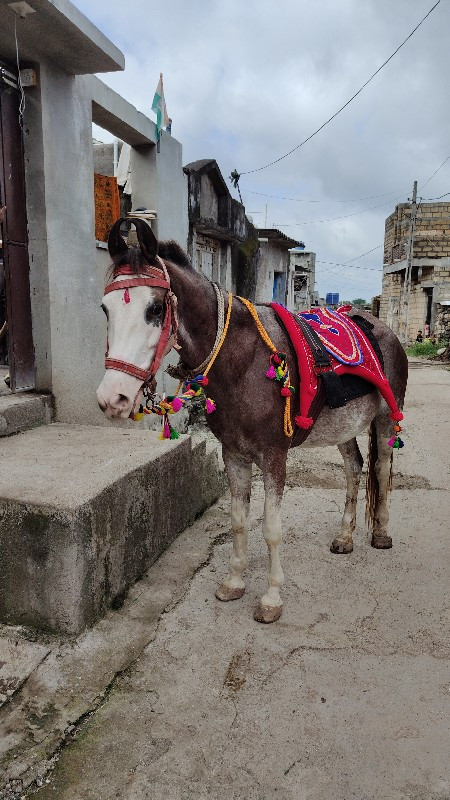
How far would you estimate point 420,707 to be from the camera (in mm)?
2406

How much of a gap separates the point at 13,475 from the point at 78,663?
3.62 feet

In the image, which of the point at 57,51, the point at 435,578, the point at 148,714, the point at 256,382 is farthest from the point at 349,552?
the point at 57,51

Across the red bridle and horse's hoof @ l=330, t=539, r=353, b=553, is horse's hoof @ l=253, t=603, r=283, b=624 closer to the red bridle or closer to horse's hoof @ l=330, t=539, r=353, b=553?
horse's hoof @ l=330, t=539, r=353, b=553

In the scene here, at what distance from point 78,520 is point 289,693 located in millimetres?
1335

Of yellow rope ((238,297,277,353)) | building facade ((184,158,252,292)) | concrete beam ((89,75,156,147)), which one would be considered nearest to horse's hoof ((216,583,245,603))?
yellow rope ((238,297,277,353))

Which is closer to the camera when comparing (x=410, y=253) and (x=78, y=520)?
(x=78, y=520)

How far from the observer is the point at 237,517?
325cm

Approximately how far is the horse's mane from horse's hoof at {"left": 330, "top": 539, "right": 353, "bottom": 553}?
8.12 ft

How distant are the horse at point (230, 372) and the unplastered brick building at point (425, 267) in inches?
876

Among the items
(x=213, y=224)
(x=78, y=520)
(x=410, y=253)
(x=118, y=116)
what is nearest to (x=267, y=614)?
(x=78, y=520)

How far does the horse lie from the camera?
2279 mm

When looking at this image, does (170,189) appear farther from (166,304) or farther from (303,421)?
(166,304)

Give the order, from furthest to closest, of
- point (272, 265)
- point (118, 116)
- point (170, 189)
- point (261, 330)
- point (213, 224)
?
point (272, 265)
point (213, 224)
point (170, 189)
point (118, 116)
point (261, 330)

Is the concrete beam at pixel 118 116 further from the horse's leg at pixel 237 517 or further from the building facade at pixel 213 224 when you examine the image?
the horse's leg at pixel 237 517
